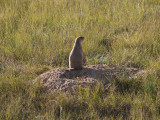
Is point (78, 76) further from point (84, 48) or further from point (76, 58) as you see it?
point (84, 48)

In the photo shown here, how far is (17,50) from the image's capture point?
553cm

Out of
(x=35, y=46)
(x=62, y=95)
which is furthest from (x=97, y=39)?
(x=62, y=95)

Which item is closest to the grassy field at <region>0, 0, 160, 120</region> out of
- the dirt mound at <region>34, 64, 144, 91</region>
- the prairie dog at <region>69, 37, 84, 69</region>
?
the dirt mound at <region>34, 64, 144, 91</region>

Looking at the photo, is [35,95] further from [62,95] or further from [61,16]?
[61,16]

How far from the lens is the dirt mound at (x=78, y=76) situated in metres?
4.27

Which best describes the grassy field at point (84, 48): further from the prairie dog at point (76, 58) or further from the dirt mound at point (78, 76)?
the prairie dog at point (76, 58)

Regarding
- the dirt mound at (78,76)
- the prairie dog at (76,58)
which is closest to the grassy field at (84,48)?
the dirt mound at (78,76)

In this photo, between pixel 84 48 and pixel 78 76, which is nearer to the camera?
pixel 78 76

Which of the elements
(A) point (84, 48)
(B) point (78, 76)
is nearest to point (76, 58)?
(B) point (78, 76)

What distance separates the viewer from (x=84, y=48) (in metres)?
5.55

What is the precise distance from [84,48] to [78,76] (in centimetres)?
115

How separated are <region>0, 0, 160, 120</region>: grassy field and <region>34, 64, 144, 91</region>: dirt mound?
146 millimetres

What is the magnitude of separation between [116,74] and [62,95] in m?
0.98

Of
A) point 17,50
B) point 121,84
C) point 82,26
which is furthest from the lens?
point 82,26
